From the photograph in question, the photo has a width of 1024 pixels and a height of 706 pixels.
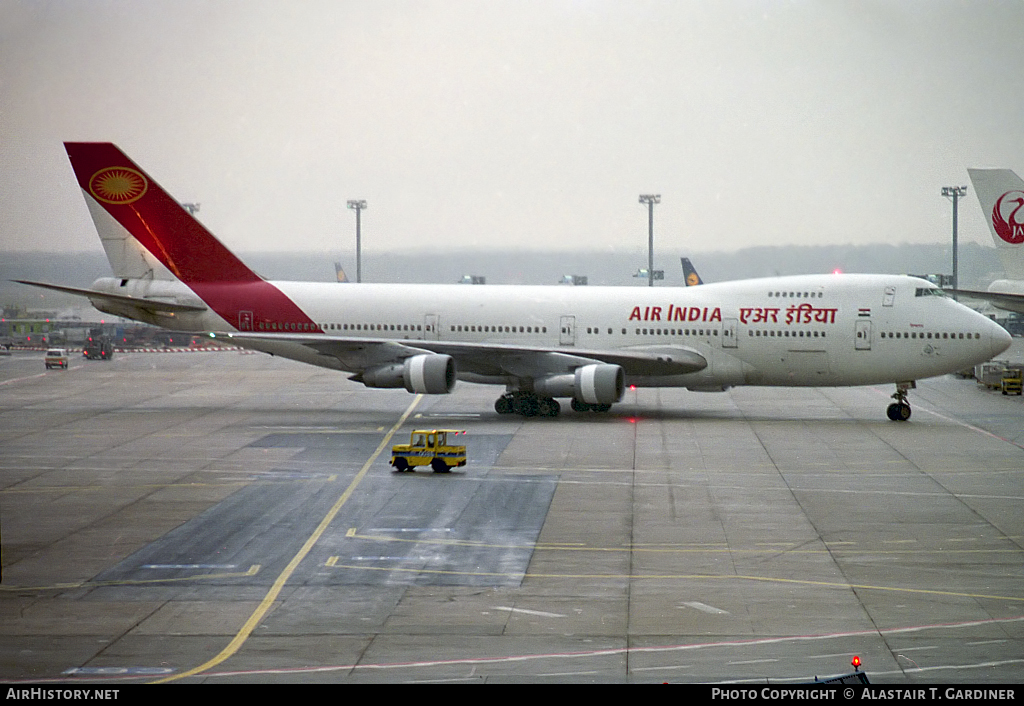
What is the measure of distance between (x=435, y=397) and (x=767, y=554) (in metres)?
29.9

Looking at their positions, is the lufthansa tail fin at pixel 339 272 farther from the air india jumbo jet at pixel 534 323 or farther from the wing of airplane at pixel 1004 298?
the wing of airplane at pixel 1004 298

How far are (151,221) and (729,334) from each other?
2301cm

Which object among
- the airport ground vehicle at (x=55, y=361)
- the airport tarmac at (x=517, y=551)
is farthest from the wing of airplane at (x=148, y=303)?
the airport ground vehicle at (x=55, y=361)

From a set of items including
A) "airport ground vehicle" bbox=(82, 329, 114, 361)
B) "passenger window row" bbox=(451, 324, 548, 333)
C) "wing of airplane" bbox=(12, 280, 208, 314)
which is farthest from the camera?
"airport ground vehicle" bbox=(82, 329, 114, 361)

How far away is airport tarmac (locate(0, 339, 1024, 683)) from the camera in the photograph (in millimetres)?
15039

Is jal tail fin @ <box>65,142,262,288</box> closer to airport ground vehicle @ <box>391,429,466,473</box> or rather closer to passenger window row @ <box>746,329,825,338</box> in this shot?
airport ground vehicle @ <box>391,429,466,473</box>

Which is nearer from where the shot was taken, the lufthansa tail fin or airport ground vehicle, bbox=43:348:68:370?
airport ground vehicle, bbox=43:348:68:370

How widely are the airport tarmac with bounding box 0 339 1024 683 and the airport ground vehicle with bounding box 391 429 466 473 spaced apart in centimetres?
48

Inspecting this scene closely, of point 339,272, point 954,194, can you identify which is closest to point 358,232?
point 339,272

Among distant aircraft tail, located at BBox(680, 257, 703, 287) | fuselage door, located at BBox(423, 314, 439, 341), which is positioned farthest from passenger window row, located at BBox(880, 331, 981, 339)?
distant aircraft tail, located at BBox(680, 257, 703, 287)

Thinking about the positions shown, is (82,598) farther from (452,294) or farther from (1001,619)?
(452,294)

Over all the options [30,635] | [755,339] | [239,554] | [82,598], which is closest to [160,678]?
[30,635]

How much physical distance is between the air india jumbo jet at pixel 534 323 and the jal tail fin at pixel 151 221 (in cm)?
5

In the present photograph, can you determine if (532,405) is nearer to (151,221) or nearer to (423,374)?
(423,374)
